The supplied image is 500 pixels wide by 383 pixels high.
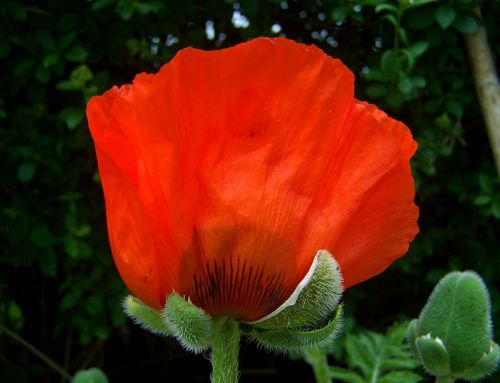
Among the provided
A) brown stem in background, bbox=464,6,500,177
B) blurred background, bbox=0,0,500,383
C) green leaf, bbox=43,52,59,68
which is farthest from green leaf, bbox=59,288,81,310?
brown stem in background, bbox=464,6,500,177

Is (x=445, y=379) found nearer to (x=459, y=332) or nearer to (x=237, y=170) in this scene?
(x=459, y=332)

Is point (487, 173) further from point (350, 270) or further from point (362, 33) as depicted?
point (350, 270)

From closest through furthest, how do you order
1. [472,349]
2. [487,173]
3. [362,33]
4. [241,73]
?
1. [241,73]
2. [472,349]
3. [487,173]
4. [362,33]

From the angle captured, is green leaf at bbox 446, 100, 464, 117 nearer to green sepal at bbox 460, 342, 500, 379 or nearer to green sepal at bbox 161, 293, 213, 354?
green sepal at bbox 460, 342, 500, 379

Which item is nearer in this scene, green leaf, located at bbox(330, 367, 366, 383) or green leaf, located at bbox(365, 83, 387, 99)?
green leaf, located at bbox(330, 367, 366, 383)

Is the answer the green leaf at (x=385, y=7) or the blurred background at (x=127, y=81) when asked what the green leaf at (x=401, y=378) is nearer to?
the blurred background at (x=127, y=81)

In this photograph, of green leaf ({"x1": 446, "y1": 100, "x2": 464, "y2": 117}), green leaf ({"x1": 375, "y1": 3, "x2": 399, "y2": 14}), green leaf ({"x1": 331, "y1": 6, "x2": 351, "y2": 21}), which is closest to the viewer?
green leaf ({"x1": 375, "y1": 3, "x2": 399, "y2": 14})

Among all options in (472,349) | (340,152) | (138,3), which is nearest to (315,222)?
(340,152)
